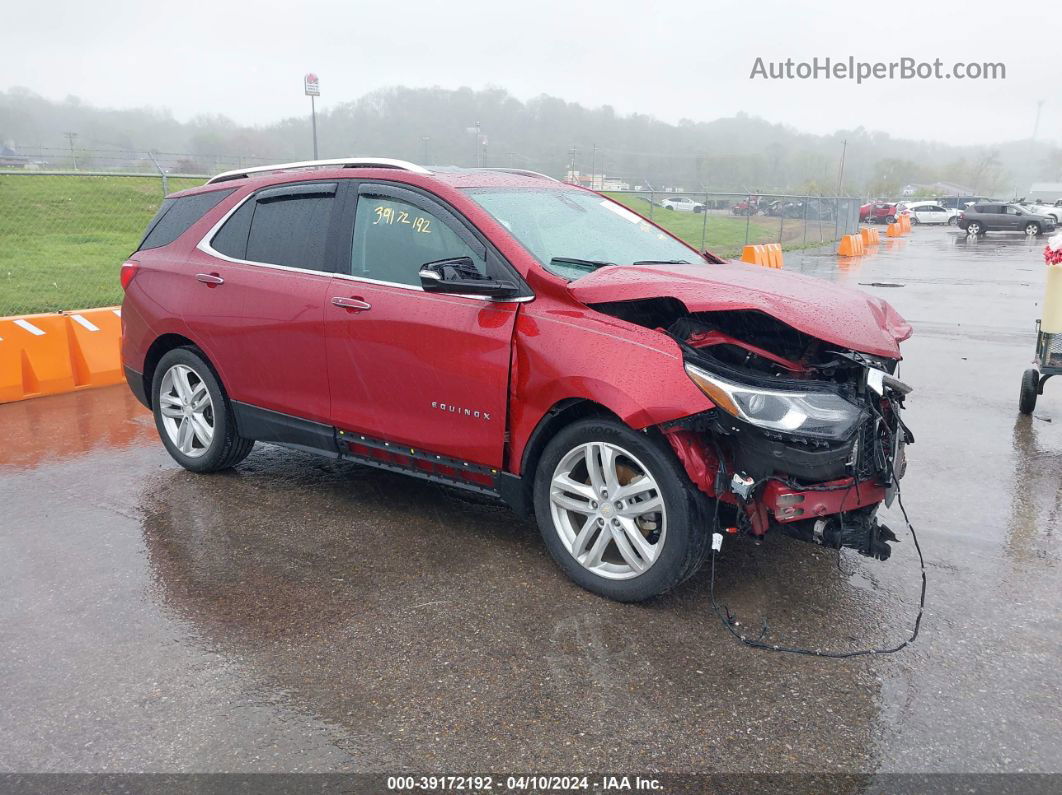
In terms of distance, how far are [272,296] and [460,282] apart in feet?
4.82

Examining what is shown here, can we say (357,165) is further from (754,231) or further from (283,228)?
(754,231)

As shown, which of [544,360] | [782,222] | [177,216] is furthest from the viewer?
[782,222]

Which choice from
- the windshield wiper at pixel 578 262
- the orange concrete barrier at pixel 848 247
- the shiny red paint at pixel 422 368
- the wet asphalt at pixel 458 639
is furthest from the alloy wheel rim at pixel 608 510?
the orange concrete barrier at pixel 848 247

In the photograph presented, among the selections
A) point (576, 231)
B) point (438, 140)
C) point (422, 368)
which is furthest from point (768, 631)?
point (438, 140)

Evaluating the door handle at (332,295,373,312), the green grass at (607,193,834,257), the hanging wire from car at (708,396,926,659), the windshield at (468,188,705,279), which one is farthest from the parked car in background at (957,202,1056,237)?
the door handle at (332,295,373,312)

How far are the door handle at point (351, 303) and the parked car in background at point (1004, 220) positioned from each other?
4077 centimetres

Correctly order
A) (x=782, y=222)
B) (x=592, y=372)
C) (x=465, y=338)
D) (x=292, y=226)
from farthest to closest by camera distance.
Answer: (x=782, y=222)
(x=292, y=226)
(x=465, y=338)
(x=592, y=372)

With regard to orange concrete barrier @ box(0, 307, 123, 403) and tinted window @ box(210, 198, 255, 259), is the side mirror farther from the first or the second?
orange concrete barrier @ box(0, 307, 123, 403)

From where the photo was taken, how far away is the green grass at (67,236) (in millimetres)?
14031

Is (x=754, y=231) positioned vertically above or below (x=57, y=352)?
above

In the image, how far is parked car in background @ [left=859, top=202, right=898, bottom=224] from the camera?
50625 millimetres

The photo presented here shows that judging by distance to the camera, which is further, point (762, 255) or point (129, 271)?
point (762, 255)

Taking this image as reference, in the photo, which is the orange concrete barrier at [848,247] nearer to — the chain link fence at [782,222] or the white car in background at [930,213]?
the chain link fence at [782,222]

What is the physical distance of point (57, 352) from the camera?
792 centimetres
